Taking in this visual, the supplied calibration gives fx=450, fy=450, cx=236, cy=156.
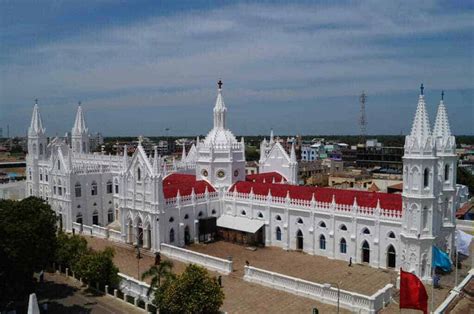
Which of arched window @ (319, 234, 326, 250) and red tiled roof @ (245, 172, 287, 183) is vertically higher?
red tiled roof @ (245, 172, 287, 183)

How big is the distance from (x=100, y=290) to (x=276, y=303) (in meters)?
15.3

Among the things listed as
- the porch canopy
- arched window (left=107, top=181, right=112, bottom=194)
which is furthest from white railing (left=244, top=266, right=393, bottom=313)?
arched window (left=107, top=181, right=112, bottom=194)

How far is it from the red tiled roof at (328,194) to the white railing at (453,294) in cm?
780

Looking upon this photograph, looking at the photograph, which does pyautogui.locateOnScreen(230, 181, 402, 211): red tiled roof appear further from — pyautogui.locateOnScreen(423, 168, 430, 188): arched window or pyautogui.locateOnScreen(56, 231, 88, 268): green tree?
pyautogui.locateOnScreen(56, 231, 88, 268): green tree

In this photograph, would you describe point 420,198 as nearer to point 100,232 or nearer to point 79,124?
point 100,232

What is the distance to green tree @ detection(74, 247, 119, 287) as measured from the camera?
37281 mm

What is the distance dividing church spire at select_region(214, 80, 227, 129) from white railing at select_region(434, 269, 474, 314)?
106 ft

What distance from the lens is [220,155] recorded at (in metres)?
56.0

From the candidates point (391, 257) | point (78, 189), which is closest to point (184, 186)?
point (78, 189)

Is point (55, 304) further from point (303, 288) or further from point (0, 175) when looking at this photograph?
point (0, 175)

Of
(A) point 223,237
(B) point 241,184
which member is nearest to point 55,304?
(A) point 223,237

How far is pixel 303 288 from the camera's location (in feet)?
116

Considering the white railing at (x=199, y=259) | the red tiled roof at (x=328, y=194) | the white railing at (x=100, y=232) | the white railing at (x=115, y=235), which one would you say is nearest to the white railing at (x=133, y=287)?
the white railing at (x=199, y=259)

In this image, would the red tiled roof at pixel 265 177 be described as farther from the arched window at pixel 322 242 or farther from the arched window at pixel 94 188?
the arched window at pixel 94 188
